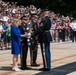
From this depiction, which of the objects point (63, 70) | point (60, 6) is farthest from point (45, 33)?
point (60, 6)

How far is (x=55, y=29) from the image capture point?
103 ft

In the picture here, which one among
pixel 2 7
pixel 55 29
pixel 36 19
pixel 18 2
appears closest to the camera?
pixel 36 19

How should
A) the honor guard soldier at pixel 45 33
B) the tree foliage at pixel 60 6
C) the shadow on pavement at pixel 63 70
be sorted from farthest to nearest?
the tree foliage at pixel 60 6
the honor guard soldier at pixel 45 33
the shadow on pavement at pixel 63 70

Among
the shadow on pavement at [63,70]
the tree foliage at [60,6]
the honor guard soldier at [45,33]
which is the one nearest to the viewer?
the shadow on pavement at [63,70]

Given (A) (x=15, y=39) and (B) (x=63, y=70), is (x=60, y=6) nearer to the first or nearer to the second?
(B) (x=63, y=70)

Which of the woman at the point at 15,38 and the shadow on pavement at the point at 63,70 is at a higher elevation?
the woman at the point at 15,38

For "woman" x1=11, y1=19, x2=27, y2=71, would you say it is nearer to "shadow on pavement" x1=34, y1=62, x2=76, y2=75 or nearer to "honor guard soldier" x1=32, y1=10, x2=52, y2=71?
"honor guard soldier" x1=32, y1=10, x2=52, y2=71

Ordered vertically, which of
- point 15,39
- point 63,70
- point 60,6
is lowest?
point 63,70

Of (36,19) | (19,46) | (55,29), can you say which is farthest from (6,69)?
(55,29)

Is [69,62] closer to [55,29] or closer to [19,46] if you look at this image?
[19,46]

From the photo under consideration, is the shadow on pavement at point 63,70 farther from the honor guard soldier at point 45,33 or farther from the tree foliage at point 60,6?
the tree foliage at point 60,6

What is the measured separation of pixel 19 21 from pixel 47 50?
144 centimetres

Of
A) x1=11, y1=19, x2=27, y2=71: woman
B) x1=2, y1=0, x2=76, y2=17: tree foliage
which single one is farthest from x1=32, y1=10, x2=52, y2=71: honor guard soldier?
x1=2, y1=0, x2=76, y2=17: tree foliage

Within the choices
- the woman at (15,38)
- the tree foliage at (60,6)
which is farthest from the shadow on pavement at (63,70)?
the tree foliage at (60,6)
